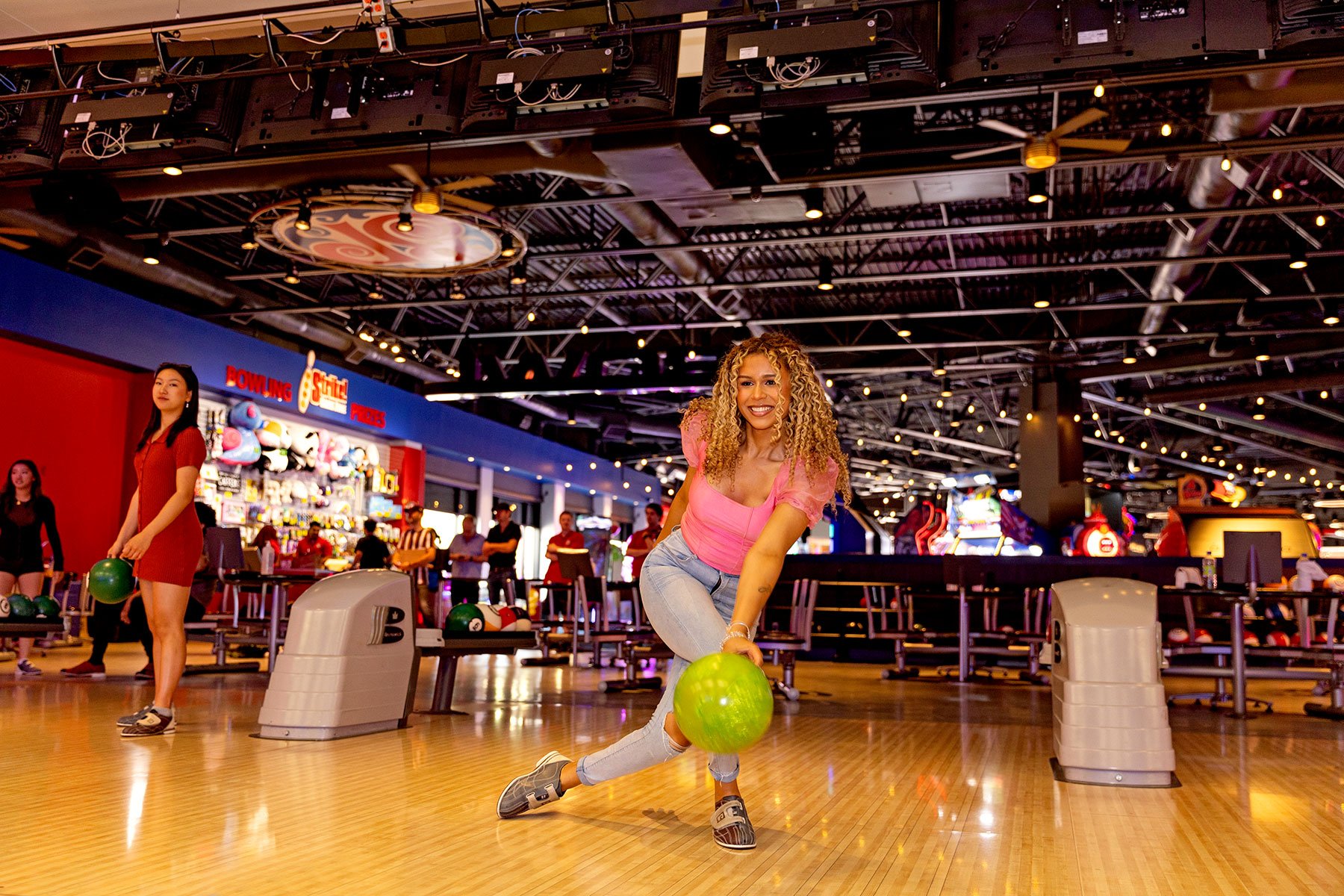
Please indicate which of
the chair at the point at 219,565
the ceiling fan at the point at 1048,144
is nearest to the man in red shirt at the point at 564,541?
the chair at the point at 219,565

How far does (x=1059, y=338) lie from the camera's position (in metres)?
14.7

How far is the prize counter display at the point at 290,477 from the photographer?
46.5 feet

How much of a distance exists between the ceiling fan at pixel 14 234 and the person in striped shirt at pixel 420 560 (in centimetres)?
470

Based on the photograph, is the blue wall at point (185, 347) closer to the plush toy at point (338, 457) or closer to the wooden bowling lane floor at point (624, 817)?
the plush toy at point (338, 457)

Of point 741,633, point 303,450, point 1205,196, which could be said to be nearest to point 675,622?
point 741,633

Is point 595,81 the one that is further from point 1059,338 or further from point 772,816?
point 1059,338

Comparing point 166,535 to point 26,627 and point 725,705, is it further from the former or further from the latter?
point 725,705

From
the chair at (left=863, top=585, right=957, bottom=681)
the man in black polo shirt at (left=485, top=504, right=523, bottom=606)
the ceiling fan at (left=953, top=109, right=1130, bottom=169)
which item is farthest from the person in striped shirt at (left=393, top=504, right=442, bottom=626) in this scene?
the ceiling fan at (left=953, top=109, right=1130, bottom=169)

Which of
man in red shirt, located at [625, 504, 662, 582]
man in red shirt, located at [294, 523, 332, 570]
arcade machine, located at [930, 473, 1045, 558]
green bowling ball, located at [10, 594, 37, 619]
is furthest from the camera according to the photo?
arcade machine, located at [930, 473, 1045, 558]

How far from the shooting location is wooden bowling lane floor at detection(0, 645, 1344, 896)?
2.55 m

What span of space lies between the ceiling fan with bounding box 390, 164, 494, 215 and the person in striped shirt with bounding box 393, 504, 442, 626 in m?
2.82

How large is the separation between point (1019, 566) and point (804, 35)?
763cm

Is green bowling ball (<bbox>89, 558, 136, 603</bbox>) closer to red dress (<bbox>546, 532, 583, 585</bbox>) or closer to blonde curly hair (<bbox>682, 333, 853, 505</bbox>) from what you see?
blonde curly hair (<bbox>682, 333, 853, 505</bbox>)

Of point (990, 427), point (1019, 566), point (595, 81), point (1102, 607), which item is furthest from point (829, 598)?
point (990, 427)
